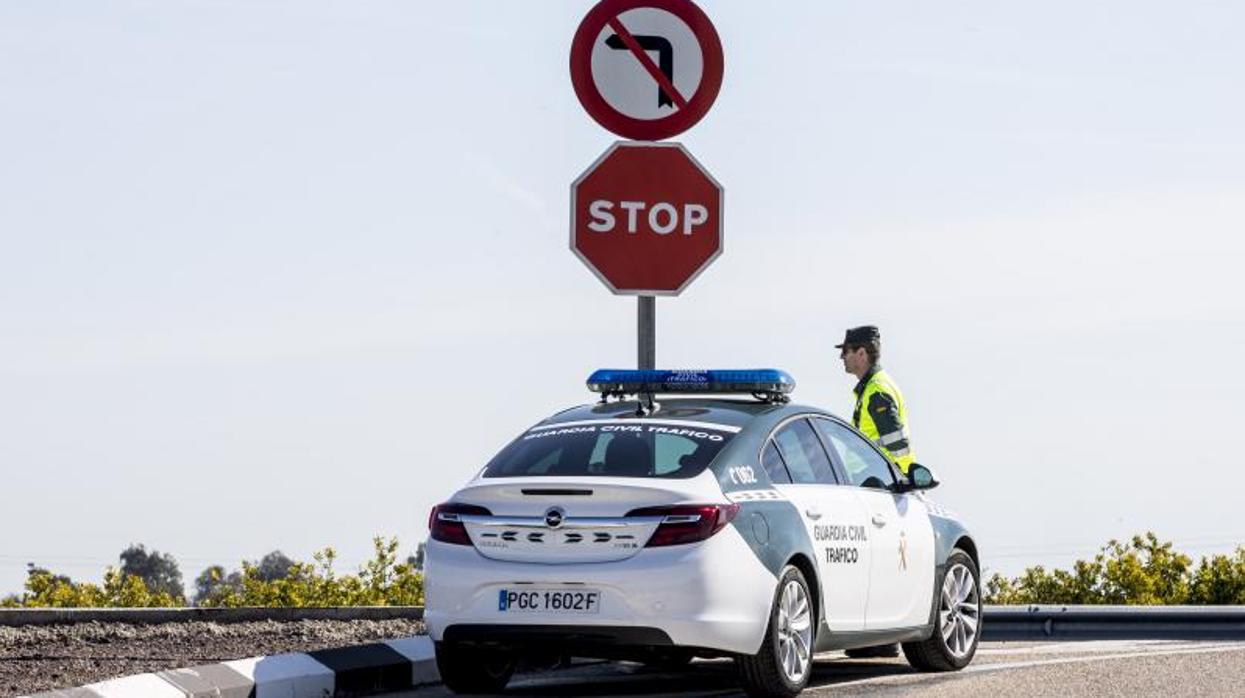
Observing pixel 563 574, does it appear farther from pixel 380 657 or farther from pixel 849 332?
pixel 849 332

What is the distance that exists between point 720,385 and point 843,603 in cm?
129

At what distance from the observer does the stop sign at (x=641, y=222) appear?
14203mm

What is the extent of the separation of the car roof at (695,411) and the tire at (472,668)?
3.97 ft

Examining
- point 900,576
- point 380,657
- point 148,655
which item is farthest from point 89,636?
point 900,576

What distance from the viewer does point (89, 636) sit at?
1464 centimetres

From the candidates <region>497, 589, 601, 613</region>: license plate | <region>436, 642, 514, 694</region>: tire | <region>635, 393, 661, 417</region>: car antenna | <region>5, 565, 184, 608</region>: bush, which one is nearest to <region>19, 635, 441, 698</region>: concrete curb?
<region>436, 642, 514, 694</region>: tire

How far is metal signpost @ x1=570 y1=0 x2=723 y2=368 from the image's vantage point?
1421 cm

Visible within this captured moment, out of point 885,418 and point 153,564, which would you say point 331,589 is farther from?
point 153,564

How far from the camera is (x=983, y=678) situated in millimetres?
12180

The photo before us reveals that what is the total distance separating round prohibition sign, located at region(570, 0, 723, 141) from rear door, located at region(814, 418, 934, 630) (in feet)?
8.23

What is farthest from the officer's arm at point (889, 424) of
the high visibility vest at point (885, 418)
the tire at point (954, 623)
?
the tire at point (954, 623)

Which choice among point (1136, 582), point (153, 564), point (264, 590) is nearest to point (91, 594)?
point (264, 590)

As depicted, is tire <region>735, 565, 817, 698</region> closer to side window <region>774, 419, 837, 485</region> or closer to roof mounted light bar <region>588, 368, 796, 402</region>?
side window <region>774, 419, 837, 485</region>

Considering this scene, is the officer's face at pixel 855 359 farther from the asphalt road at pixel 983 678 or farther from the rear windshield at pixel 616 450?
the rear windshield at pixel 616 450
